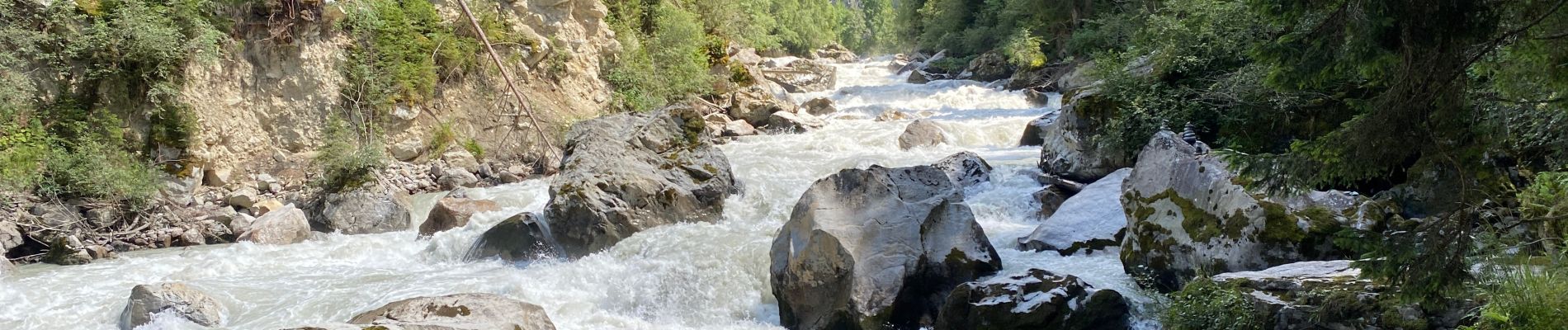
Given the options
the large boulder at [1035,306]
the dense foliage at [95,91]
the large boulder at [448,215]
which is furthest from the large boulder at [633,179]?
the dense foliage at [95,91]

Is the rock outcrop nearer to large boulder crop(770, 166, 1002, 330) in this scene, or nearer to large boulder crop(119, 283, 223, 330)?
large boulder crop(770, 166, 1002, 330)

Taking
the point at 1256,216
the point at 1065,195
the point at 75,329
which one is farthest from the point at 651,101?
the point at 1256,216

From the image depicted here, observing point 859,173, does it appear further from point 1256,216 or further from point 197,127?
point 197,127

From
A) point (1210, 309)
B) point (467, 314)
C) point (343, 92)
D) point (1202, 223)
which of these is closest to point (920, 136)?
point (1202, 223)

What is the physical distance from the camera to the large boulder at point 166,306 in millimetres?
7408

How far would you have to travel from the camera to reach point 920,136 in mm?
16562

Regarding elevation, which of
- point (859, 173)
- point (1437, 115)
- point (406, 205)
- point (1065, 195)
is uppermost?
point (1437, 115)

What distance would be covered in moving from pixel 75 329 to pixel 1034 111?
57.9 ft

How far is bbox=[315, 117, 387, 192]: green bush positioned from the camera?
12828 mm

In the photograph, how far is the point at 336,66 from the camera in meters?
14.6

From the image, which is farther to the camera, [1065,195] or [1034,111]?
[1034,111]

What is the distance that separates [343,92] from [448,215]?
4.75 m

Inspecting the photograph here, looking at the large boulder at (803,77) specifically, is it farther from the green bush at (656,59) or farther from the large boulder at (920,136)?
the large boulder at (920,136)

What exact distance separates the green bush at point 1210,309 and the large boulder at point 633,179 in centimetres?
608
